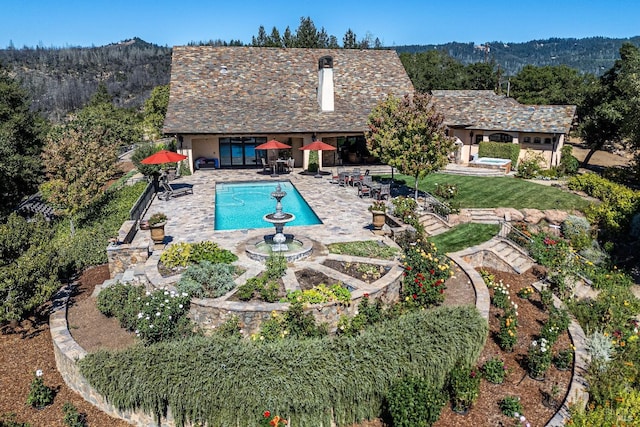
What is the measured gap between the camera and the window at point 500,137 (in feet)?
99.1

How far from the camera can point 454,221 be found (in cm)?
1838

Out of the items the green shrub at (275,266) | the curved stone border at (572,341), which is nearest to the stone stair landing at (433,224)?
the curved stone border at (572,341)

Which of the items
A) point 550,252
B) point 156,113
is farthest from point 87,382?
point 156,113

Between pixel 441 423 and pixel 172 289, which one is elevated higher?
pixel 172 289

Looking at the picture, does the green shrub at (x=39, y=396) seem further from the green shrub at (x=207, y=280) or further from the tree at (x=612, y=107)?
the tree at (x=612, y=107)

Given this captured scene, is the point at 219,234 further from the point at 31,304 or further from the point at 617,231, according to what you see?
the point at 617,231

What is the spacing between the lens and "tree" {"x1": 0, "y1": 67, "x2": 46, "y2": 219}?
21.9 metres

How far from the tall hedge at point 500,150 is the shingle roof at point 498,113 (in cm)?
103

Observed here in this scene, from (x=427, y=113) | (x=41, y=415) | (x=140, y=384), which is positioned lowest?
(x=41, y=415)

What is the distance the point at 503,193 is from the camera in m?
22.8

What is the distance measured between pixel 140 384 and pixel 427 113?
49.3ft

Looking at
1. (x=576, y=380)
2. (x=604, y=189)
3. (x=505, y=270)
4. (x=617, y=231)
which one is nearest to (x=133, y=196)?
(x=505, y=270)

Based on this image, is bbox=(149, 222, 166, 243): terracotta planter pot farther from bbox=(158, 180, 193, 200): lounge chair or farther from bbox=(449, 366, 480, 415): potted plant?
bbox=(449, 366, 480, 415): potted plant

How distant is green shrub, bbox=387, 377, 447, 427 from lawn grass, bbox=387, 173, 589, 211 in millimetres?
13506
